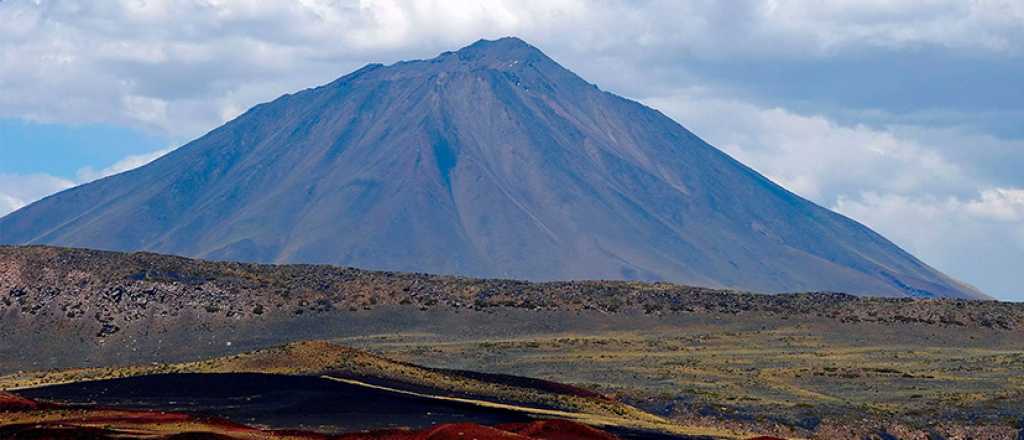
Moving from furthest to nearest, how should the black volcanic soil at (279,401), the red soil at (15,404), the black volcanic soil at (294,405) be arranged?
the black volcanic soil at (279,401)
the black volcanic soil at (294,405)
the red soil at (15,404)

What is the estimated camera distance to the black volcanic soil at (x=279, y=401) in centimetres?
5653

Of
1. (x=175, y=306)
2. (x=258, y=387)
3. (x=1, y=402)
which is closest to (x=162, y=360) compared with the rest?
(x=175, y=306)

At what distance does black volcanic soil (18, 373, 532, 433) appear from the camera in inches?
2226

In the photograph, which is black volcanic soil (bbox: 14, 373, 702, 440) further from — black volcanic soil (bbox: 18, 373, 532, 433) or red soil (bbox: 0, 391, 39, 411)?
red soil (bbox: 0, 391, 39, 411)

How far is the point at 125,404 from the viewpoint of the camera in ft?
197

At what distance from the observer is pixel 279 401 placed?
60875 millimetres

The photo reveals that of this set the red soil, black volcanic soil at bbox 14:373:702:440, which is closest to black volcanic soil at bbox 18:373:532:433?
black volcanic soil at bbox 14:373:702:440

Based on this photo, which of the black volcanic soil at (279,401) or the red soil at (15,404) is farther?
the black volcanic soil at (279,401)

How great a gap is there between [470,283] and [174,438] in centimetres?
8721

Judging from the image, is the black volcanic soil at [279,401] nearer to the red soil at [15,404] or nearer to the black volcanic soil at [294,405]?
the black volcanic soil at [294,405]

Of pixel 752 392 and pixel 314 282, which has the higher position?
pixel 314 282

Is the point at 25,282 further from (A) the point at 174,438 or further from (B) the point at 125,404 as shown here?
(A) the point at 174,438

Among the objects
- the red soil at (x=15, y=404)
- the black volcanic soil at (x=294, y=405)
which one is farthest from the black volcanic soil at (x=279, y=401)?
the red soil at (x=15, y=404)

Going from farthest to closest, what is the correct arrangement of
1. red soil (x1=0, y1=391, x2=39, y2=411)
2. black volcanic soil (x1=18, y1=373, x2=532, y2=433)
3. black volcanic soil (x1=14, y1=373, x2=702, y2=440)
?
black volcanic soil (x1=18, y1=373, x2=532, y2=433), black volcanic soil (x1=14, y1=373, x2=702, y2=440), red soil (x1=0, y1=391, x2=39, y2=411)
